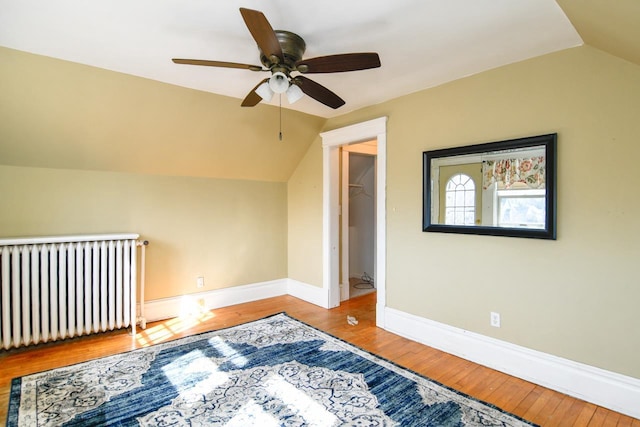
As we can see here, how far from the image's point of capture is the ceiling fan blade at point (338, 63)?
1.80 m

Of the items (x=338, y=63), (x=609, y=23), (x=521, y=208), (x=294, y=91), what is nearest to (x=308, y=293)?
(x=521, y=208)

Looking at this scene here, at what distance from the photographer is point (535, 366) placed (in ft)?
7.61

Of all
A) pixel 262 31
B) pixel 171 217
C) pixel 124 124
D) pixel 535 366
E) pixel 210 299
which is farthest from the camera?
pixel 210 299

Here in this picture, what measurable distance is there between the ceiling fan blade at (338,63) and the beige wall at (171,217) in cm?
252

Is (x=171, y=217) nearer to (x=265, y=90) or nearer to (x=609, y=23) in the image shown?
(x=265, y=90)

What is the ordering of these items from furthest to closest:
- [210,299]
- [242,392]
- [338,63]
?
[210,299], [242,392], [338,63]

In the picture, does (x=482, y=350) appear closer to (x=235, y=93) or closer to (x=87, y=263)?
(x=235, y=93)

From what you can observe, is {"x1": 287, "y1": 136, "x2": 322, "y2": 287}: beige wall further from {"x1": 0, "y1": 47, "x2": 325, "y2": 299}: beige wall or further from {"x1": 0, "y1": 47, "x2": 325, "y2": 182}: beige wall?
{"x1": 0, "y1": 47, "x2": 325, "y2": 182}: beige wall

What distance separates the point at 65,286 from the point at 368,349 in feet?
9.52

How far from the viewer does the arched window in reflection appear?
2.68 m

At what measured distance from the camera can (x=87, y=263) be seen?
2998 mm

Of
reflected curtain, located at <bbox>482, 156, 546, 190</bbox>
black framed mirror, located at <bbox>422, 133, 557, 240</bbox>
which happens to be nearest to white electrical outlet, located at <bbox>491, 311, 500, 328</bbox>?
black framed mirror, located at <bbox>422, 133, 557, 240</bbox>

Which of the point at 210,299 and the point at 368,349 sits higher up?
the point at 210,299

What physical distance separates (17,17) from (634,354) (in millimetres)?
4327
